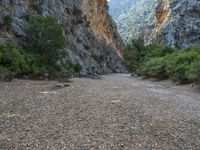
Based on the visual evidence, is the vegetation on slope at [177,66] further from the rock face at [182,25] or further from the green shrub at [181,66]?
the rock face at [182,25]

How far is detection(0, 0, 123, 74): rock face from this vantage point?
1606 inches

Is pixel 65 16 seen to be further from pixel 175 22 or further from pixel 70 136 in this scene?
pixel 70 136

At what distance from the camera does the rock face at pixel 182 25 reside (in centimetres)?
9094

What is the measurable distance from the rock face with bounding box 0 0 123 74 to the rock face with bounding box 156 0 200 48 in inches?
700

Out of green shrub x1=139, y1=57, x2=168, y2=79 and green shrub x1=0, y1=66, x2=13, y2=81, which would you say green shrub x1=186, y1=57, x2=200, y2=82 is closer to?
green shrub x1=139, y1=57, x2=168, y2=79

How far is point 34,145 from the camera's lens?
8555mm

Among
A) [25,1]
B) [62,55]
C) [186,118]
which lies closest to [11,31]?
[62,55]

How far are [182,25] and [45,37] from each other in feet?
211

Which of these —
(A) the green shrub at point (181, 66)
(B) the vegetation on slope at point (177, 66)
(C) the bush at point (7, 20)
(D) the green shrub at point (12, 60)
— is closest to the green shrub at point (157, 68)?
(B) the vegetation on slope at point (177, 66)

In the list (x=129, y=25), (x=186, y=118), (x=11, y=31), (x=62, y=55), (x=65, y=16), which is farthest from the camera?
(x=129, y=25)

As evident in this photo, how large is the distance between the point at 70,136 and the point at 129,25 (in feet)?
570

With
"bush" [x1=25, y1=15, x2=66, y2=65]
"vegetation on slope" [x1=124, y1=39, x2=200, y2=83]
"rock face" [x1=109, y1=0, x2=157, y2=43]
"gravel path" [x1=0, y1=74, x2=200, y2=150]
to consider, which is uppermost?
"rock face" [x1=109, y1=0, x2=157, y2=43]

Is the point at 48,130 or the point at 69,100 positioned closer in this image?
the point at 48,130

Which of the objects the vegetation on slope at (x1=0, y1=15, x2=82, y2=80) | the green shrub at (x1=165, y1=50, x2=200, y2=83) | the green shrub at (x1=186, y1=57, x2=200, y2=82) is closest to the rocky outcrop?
the vegetation on slope at (x1=0, y1=15, x2=82, y2=80)
